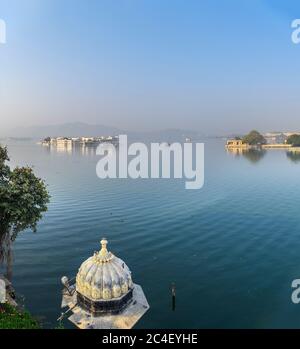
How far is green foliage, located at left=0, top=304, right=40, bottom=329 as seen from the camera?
24.0 metres

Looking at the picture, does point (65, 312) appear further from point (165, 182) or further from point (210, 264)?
point (165, 182)

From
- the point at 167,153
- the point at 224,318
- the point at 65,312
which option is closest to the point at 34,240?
the point at 65,312

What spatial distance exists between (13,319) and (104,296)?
7.13 metres

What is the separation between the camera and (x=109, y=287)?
95.4 feet

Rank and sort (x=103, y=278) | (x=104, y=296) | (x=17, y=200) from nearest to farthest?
(x=104, y=296), (x=103, y=278), (x=17, y=200)

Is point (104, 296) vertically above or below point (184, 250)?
above

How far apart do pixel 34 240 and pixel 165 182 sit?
54829 mm

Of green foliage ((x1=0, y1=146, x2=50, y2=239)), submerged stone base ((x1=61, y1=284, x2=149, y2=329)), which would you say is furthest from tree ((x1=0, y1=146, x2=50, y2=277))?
submerged stone base ((x1=61, y1=284, x2=149, y2=329))

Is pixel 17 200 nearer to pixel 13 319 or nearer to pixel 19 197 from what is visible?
pixel 19 197

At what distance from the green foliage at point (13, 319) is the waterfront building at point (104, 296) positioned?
4113 millimetres

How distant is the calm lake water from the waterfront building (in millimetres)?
1329

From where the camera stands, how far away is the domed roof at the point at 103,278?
95.3 feet

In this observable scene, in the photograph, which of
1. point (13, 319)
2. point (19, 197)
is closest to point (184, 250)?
point (19, 197)

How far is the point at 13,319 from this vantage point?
82.6ft
